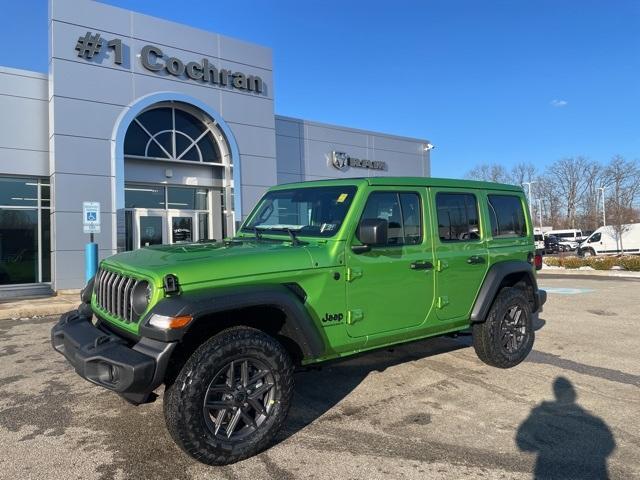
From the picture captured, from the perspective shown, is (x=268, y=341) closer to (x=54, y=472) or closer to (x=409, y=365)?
(x=54, y=472)

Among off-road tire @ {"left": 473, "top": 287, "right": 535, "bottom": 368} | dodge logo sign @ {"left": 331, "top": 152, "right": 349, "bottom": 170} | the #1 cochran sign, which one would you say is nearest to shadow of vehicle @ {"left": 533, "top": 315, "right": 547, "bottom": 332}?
off-road tire @ {"left": 473, "top": 287, "right": 535, "bottom": 368}

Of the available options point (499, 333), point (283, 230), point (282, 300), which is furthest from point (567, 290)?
point (282, 300)

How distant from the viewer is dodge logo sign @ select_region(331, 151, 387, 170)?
19078 millimetres

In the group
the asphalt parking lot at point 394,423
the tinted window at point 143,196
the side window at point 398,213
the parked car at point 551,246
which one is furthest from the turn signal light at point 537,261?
the parked car at point 551,246

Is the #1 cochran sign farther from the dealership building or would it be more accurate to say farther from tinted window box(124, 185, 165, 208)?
tinted window box(124, 185, 165, 208)

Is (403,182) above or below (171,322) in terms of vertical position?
above

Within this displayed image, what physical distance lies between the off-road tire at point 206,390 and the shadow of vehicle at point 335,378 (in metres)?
0.34

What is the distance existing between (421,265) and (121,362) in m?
2.57

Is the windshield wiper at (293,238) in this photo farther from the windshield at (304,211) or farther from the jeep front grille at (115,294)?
the jeep front grille at (115,294)

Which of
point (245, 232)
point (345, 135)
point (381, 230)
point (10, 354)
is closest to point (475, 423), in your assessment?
point (381, 230)

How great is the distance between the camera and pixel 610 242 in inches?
1173

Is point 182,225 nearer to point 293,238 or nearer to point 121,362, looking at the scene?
point 293,238

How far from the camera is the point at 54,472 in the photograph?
3014mm

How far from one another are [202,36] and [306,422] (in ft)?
45.4
